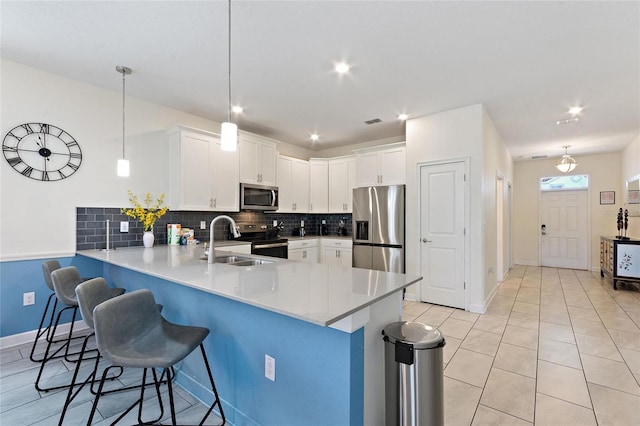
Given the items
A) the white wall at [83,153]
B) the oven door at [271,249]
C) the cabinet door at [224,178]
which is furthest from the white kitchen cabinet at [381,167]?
the white wall at [83,153]

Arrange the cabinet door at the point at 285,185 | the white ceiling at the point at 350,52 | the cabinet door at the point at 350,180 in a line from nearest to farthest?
the white ceiling at the point at 350,52, the cabinet door at the point at 285,185, the cabinet door at the point at 350,180

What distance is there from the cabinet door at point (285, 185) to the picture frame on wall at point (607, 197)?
6.81m

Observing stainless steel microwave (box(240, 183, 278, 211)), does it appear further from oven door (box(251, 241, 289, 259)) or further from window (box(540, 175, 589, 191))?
window (box(540, 175, 589, 191))

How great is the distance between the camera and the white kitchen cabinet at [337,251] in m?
5.02

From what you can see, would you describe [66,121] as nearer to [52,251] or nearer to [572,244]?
[52,251]

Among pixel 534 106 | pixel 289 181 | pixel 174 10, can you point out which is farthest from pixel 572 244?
pixel 174 10

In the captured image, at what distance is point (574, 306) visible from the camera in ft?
13.3

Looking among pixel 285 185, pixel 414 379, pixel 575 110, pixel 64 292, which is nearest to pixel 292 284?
pixel 414 379

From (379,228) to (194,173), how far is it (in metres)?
2.79

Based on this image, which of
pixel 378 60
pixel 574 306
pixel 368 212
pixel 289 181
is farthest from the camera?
pixel 289 181

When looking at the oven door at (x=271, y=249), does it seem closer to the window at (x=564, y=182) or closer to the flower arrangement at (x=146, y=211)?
the flower arrangement at (x=146, y=211)

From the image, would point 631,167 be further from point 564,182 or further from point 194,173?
point 194,173

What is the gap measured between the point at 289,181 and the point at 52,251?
11.0 ft

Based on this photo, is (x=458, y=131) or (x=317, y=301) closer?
(x=317, y=301)
